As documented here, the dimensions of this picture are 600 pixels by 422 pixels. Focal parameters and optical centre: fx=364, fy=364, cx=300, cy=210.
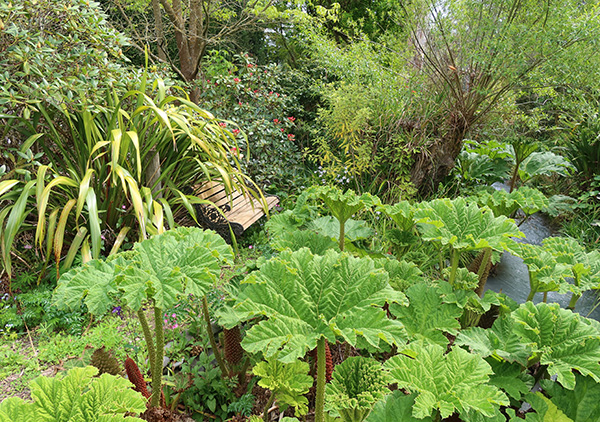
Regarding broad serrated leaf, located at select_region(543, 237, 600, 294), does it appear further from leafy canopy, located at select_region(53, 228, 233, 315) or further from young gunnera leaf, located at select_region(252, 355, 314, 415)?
leafy canopy, located at select_region(53, 228, 233, 315)

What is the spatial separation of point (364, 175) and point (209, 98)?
196 cm

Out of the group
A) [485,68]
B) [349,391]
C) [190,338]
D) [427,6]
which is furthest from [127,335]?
[427,6]

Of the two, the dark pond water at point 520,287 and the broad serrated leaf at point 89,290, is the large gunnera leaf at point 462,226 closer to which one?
the broad serrated leaf at point 89,290

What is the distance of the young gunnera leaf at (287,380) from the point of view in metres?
1.02

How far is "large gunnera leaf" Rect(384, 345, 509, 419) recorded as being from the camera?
0.87 metres

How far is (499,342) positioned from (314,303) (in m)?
0.71

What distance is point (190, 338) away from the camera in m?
1.83

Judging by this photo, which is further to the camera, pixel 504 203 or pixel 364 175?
pixel 364 175

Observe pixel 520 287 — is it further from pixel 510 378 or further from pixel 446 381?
pixel 446 381

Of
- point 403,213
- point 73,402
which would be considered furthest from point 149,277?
point 403,213

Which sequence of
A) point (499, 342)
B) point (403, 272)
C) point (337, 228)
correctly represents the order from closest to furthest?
point (499, 342), point (403, 272), point (337, 228)

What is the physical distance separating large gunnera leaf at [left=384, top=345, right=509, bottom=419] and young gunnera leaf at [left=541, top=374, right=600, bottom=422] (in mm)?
290

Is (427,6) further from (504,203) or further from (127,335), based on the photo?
(127,335)

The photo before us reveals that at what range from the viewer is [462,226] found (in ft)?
4.82
